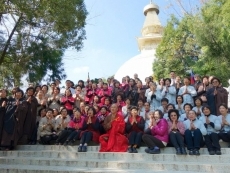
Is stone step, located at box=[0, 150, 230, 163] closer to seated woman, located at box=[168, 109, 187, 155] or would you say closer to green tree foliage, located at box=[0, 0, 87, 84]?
seated woman, located at box=[168, 109, 187, 155]

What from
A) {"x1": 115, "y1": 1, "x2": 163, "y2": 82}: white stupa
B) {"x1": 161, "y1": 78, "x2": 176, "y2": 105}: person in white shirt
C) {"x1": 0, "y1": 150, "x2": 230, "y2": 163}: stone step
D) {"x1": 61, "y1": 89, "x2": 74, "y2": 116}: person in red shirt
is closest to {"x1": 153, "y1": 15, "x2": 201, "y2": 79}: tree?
{"x1": 115, "y1": 1, "x2": 163, "y2": 82}: white stupa

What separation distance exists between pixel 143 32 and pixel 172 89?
20956 millimetres

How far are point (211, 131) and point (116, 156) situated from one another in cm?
240

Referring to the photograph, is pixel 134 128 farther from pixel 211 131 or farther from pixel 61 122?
pixel 61 122

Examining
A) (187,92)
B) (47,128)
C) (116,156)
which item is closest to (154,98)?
(187,92)

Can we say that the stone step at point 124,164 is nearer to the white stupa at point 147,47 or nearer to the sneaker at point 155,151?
the sneaker at point 155,151

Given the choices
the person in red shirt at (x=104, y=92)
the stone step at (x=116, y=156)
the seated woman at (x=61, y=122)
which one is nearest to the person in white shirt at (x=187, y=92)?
the person in red shirt at (x=104, y=92)

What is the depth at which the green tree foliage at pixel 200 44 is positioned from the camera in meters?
9.94

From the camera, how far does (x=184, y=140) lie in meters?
6.17

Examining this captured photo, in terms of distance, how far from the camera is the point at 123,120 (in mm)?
7000

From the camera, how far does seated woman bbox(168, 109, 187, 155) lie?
231 inches

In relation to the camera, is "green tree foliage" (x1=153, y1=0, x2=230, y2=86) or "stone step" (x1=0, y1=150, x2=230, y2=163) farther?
"green tree foliage" (x1=153, y1=0, x2=230, y2=86)

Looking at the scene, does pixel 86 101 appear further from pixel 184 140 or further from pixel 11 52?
pixel 184 140

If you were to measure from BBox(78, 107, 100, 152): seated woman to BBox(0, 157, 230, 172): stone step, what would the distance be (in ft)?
2.11
